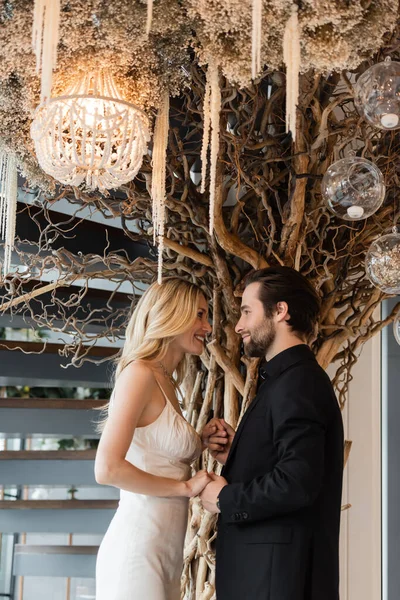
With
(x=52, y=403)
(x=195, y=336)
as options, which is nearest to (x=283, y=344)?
(x=195, y=336)

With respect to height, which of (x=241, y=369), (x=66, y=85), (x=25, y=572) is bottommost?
(x=25, y=572)

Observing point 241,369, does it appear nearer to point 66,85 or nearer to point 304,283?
point 304,283

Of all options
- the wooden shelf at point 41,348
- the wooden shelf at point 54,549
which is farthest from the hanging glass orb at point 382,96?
the wooden shelf at point 54,549

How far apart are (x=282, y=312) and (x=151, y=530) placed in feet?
2.63

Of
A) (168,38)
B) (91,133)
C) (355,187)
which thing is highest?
(168,38)

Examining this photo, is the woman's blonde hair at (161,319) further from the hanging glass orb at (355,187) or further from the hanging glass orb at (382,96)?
the hanging glass orb at (382,96)

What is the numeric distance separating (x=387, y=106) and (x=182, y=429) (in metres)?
1.19

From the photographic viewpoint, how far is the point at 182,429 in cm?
259

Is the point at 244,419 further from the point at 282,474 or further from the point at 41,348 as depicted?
the point at 41,348

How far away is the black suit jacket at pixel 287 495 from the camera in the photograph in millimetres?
2160

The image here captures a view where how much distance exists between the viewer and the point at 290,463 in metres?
2.14

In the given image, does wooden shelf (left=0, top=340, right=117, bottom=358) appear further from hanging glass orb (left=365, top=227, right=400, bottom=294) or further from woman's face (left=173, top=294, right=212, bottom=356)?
hanging glass orb (left=365, top=227, right=400, bottom=294)

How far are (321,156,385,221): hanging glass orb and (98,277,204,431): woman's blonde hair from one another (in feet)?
1.89

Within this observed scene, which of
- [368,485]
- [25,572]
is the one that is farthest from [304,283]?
[25,572]
